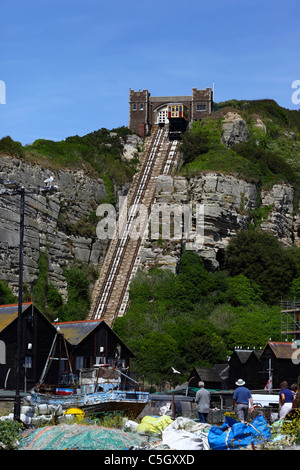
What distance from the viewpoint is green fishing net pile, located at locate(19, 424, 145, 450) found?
18.6 m

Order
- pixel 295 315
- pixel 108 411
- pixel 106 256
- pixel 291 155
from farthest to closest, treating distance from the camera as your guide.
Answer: pixel 291 155 < pixel 106 256 < pixel 295 315 < pixel 108 411

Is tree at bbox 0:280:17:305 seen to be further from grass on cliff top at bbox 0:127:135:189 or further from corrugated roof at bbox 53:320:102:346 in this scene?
grass on cliff top at bbox 0:127:135:189

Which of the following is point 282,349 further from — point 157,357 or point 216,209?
point 216,209

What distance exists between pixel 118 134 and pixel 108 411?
6328 centimetres

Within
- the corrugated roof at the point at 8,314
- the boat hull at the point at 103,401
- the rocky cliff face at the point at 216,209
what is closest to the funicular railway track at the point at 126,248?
the rocky cliff face at the point at 216,209

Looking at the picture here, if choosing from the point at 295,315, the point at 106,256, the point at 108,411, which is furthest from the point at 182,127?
the point at 108,411

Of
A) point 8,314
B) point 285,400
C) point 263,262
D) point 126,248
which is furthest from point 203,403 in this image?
point 126,248

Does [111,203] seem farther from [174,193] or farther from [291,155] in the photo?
[291,155]

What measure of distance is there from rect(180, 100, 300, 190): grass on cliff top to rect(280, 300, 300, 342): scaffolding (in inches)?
736

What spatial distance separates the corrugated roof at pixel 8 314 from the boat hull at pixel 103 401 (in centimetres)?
888

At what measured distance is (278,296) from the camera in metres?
69.4

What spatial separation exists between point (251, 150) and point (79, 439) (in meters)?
69.3

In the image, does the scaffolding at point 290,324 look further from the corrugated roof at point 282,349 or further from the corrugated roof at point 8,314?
the corrugated roof at point 8,314

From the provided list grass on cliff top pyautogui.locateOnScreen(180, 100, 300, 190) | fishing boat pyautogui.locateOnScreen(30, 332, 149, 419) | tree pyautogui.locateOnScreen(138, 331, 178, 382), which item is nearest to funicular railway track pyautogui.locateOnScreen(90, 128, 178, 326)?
grass on cliff top pyautogui.locateOnScreen(180, 100, 300, 190)
